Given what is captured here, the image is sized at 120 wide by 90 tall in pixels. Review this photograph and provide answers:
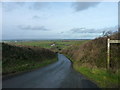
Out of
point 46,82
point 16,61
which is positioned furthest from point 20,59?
point 46,82

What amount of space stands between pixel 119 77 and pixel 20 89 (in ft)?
26.5

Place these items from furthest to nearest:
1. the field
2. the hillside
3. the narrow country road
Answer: the field → the hillside → the narrow country road

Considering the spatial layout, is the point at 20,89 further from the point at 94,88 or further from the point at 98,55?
the point at 98,55

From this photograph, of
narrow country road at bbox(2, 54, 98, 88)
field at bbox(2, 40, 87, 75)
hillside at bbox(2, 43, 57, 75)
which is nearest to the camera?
narrow country road at bbox(2, 54, 98, 88)

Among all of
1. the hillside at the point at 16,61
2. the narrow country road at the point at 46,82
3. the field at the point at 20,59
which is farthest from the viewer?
the field at the point at 20,59

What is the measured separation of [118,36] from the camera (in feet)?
77.0

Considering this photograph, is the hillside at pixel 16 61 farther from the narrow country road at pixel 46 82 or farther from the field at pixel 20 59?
the narrow country road at pixel 46 82

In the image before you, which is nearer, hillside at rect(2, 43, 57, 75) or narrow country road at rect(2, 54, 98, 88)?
narrow country road at rect(2, 54, 98, 88)

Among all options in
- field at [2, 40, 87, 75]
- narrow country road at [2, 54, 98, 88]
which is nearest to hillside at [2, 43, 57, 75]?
field at [2, 40, 87, 75]

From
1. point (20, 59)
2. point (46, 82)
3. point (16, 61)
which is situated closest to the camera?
point (46, 82)

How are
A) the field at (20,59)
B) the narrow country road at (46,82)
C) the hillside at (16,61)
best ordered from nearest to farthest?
the narrow country road at (46,82) → the hillside at (16,61) → the field at (20,59)

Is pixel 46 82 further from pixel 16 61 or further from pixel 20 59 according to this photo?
pixel 20 59

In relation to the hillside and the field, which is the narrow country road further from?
the field

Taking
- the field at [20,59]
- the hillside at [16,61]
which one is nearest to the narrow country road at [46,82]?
the hillside at [16,61]
